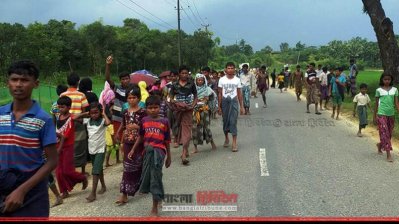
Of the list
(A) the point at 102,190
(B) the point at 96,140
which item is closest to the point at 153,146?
(B) the point at 96,140

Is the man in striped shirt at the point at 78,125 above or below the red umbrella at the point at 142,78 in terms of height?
below

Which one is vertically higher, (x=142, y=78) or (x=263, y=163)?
(x=142, y=78)

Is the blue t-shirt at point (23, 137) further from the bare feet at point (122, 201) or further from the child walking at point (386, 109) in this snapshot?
the child walking at point (386, 109)

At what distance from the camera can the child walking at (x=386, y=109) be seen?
27.1 feet

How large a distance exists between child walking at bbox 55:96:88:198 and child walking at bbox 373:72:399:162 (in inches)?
224

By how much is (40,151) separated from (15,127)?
0.78 feet

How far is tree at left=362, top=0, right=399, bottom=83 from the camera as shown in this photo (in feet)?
58.9

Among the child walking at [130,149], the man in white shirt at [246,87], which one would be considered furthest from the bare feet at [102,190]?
the man in white shirt at [246,87]

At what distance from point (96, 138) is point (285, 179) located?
9.75ft

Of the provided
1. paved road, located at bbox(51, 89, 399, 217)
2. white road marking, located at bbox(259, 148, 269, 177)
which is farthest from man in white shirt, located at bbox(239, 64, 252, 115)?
white road marking, located at bbox(259, 148, 269, 177)

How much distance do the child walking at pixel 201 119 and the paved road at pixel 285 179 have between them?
0.29 metres

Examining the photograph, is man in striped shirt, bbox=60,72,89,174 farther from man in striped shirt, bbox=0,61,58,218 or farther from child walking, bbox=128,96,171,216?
man in striped shirt, bbox=0,61,58,218

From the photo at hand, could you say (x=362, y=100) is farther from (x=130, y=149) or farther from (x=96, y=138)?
(x=96, y=138)

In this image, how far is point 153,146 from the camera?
557cm
